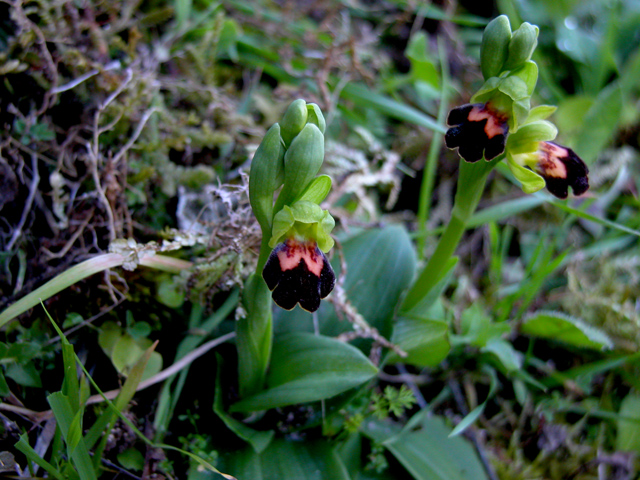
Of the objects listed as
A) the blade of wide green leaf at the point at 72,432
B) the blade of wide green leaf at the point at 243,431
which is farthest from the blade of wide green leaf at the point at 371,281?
the blade of wide green leaf at the point at 72,432

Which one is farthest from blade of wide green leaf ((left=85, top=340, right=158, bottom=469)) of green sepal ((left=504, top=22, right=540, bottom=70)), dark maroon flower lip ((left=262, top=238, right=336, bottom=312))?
green sepal ((left=504, top=22, right=540, bottom=70))

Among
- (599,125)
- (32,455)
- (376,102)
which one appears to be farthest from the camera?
(599,125)

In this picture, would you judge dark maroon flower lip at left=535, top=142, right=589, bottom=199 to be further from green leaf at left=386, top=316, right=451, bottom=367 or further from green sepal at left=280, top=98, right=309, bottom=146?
green sepal at left=280, top=98, right=309, bottom=146

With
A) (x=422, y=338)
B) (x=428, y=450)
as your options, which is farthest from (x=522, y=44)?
(x=428, y=450)

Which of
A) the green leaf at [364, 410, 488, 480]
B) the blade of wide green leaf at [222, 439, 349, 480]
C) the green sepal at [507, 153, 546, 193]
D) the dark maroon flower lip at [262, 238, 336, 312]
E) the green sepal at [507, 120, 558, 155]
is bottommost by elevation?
the green leaf at [364, 410, 488, 480]

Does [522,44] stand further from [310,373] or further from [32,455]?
[32,455]

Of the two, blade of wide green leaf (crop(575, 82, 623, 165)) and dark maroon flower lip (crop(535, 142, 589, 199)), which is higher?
dark maroon flower lip (crop(535, 142, 589, 199))
